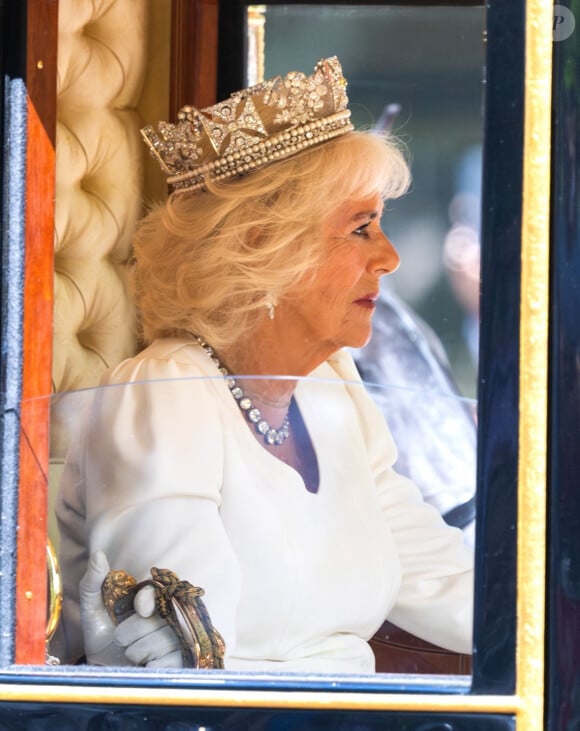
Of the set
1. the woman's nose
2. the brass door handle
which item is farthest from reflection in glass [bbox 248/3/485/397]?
the brass door handle

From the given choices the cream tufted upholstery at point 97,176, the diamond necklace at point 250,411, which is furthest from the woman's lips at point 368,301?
the cream tufted upholstery at point 97,176

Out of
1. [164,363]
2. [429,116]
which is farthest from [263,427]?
[429,116]

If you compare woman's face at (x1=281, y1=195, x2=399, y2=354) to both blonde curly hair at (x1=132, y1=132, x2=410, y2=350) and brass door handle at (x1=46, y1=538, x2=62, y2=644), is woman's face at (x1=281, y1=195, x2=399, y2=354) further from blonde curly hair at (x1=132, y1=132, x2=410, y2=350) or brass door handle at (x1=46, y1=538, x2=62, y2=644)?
brass door handle at (x1=46, y1=538, x2=62, y2=644)

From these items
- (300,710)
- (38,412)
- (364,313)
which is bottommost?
(300,710)

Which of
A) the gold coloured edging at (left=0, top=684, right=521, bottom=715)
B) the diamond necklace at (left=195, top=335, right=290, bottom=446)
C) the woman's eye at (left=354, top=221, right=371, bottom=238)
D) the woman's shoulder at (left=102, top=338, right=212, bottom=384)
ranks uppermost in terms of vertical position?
the woman's eye at (left=354, top=221, right=371, bottom=238)

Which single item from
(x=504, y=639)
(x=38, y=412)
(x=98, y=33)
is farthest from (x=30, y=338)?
(x=504, y=639)

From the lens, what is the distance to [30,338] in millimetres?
1135

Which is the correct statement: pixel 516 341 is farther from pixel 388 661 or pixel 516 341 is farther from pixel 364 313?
pixel 388 661

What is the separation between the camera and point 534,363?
3.51 feet

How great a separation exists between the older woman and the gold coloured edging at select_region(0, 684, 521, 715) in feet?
0.14

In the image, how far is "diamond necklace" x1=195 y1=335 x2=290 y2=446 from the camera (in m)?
1.12

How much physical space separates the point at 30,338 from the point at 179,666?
0.40 metres

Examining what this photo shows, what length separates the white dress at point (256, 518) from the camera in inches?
43.5

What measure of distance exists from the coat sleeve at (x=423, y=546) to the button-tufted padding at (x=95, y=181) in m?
0.27
